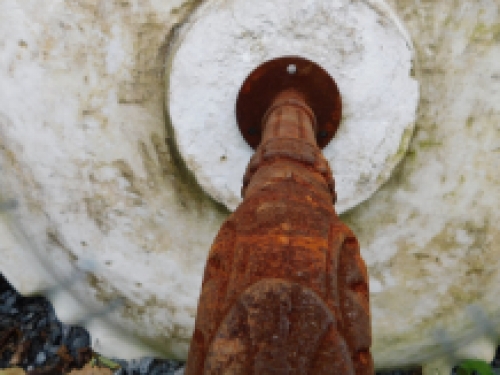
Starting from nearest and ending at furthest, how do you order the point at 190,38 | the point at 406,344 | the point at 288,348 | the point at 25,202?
the point at 288,348 → the point at 190,38 → the point at 25,202 → the point at 406,344

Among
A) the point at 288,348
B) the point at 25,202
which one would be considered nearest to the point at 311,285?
the point at 288,348

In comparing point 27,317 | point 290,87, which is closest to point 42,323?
point 27,317

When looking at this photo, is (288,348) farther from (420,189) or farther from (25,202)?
(25,202)

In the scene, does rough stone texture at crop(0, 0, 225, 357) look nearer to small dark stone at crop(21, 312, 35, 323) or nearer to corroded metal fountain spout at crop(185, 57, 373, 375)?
small dark stone at crop(21, 312, 35, 323)

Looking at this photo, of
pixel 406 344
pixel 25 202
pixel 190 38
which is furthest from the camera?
pixel 406 344

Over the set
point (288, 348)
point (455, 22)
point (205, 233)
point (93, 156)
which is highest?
point (455, 22)

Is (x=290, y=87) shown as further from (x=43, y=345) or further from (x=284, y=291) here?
(x=43, y=345)

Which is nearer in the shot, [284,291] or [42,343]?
[284,291]
